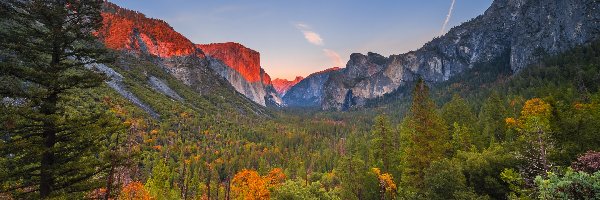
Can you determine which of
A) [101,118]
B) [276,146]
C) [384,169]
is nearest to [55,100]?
[101,118]

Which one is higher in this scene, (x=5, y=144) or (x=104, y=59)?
(x=104, y=59)

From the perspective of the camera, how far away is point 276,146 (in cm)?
17875

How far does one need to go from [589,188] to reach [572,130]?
3212cm

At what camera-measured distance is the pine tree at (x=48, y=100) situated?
1628 cm

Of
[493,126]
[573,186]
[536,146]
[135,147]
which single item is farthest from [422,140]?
[493,126]

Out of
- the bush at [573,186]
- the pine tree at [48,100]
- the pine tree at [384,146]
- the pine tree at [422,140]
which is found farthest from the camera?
the pine tree at [384,146]

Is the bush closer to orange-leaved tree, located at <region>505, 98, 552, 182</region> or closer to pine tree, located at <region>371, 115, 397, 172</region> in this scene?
orange-leaved tree, located at <region>505, 98, 552, 182</region>

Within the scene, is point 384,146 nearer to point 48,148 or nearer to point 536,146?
point 536,146

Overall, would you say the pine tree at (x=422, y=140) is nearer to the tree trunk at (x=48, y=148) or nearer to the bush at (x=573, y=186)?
A: the bush at (x=573, y=186)

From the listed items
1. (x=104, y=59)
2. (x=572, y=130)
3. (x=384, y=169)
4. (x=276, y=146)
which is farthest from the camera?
(x=276, y=146)

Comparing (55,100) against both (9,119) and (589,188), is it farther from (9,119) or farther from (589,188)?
(589,188)

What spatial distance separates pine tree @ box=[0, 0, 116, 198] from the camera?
16.3 m

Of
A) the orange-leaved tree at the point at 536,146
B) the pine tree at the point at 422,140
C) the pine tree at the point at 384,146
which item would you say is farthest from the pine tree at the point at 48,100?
the pine tree at the point at 384,146

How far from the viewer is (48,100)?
678 inches
